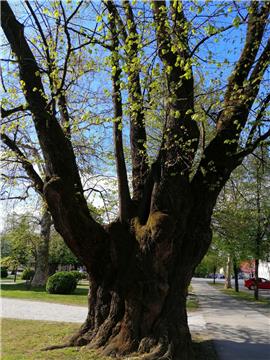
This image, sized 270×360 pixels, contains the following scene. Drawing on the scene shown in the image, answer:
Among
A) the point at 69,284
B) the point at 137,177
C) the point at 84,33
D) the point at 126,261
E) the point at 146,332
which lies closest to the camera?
the point at 84,33

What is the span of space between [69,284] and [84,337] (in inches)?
613

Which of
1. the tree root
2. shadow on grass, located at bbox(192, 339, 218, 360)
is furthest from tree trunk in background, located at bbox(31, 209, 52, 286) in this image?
the tree root

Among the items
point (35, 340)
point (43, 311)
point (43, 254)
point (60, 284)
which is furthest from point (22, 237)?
point (35, 340)

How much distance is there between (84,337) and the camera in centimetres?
847

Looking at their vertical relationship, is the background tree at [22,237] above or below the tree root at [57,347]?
above

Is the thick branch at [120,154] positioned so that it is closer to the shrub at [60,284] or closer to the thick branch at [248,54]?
the thick branch at [248,54]

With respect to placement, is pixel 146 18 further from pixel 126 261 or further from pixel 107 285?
pixel 107 285

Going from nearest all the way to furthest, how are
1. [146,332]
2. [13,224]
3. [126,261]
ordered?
[146,332]
[126,261]
[13,224]

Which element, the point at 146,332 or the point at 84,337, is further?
the point at 84,337

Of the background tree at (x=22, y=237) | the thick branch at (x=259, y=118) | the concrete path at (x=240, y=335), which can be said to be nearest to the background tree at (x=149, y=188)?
the thick branch at (x=259, y=118)

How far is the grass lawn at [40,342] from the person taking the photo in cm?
764

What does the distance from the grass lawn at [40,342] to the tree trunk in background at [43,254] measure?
17.3 m

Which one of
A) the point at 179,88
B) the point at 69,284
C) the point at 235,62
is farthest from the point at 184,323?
the point at 69,284

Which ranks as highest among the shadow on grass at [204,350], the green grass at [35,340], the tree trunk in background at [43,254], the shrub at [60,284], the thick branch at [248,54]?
the thick branch at [248,54]
